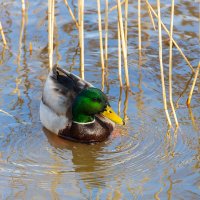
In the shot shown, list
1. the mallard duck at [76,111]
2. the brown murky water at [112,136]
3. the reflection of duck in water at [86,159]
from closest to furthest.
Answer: the brown murky water at [112,136] → the reflection of duck in water at [86,159] → the mallard duck at [76,111]

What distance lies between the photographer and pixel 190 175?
6.65 meters

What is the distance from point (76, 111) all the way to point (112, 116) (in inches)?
18.7

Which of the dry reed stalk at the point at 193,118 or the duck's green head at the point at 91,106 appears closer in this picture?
the duck's green head at the point at 91,106

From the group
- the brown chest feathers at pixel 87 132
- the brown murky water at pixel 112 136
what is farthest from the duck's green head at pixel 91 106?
the brown murky water at pixel 112 136

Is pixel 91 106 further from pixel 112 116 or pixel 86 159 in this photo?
pixel 86 159

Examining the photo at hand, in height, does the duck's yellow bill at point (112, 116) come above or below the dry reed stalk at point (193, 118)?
above


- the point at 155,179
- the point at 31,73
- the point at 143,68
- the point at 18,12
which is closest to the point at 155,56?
the point at 143,68

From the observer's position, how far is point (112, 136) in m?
7.80

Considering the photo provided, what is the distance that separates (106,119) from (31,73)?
1638mm

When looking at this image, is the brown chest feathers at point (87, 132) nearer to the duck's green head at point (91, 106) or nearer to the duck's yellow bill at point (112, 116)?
the duck's green head at point (91, 106)

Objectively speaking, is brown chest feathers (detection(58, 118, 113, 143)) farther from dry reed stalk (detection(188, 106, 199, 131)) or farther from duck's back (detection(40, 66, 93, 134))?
dry reed stalk (detection(188, 106, 199, 131))

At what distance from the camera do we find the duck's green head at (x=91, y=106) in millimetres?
7625

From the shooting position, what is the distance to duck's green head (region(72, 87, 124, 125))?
25.0 feet

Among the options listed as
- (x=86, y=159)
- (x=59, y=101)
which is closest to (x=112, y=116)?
(x=86, y=159)
